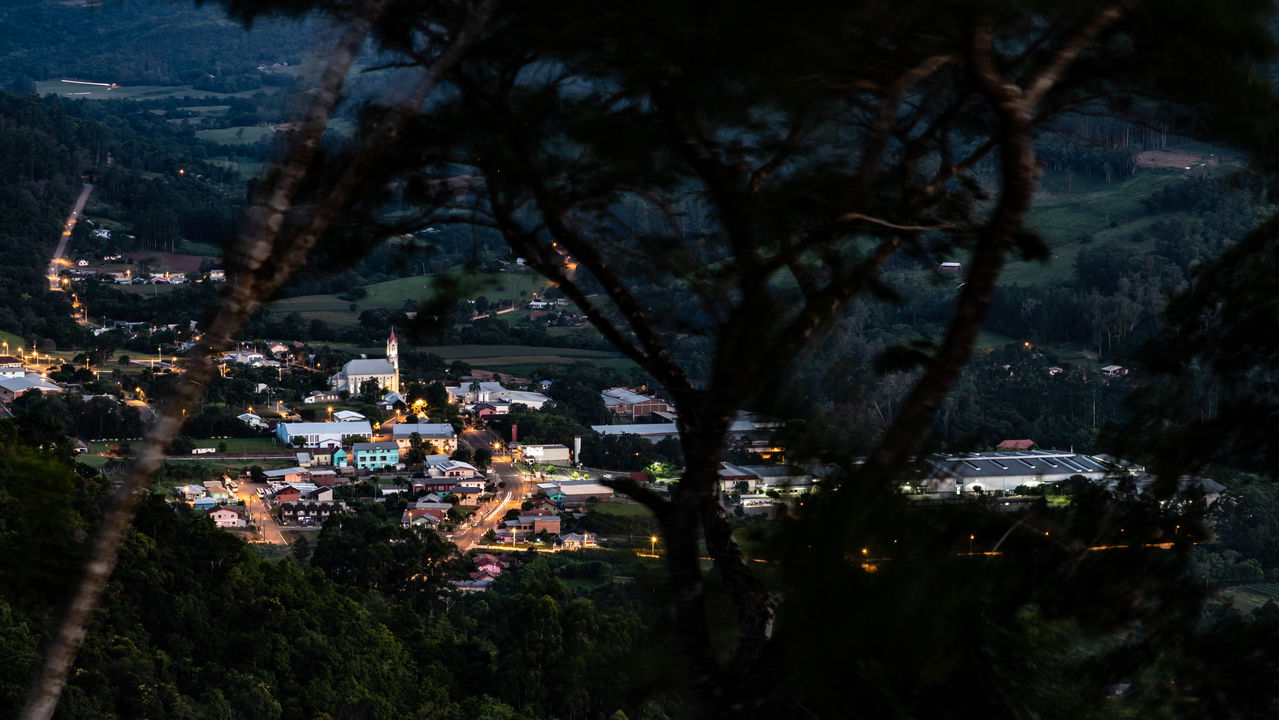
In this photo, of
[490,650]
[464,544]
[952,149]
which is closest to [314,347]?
[464,544]

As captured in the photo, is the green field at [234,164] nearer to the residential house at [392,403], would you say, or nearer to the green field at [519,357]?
the green field at [519,357]

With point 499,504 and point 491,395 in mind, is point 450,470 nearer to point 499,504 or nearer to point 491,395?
point 499,504

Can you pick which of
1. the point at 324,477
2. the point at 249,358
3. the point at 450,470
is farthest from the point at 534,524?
the point at 249,358

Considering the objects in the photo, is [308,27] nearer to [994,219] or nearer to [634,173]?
[634,173]

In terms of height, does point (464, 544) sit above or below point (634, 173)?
below

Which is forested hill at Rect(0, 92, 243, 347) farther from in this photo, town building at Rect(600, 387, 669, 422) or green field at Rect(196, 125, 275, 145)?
town building at Rect(600, 387, 669, 422)
